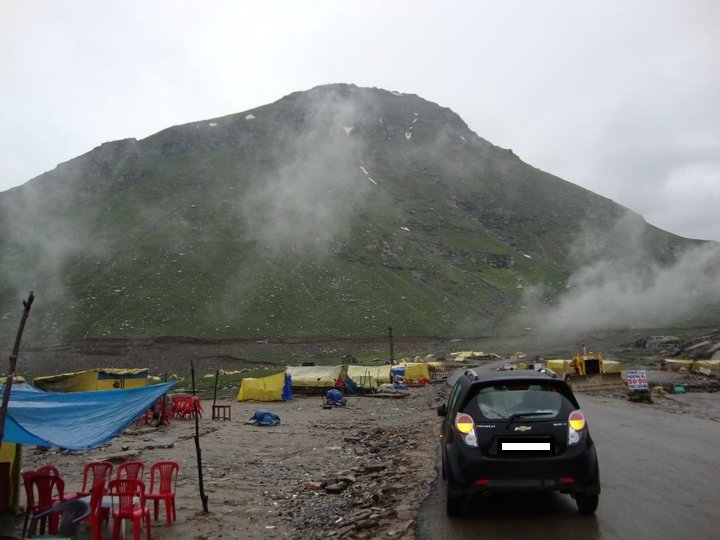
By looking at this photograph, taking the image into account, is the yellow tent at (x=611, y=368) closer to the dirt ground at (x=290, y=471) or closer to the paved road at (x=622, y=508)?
the dirt ground at (x=290, y=471)

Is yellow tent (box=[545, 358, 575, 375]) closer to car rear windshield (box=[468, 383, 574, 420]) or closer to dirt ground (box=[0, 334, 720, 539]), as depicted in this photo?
dirt ground (box=[0, 334, 720, 539])

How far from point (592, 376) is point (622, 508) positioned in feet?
101

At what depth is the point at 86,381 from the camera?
30.6m

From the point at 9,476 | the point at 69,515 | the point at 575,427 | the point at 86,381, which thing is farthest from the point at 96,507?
the point at 86,381

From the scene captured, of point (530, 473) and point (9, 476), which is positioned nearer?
point (530, 473)

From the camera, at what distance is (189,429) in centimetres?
2333

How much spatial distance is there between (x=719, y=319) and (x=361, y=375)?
106 meters

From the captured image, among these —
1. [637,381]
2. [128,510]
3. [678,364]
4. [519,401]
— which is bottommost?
[678,364]

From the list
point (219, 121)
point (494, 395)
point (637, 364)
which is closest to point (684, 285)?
point (637, 364)

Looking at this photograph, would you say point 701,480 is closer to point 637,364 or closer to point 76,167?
point 637,364

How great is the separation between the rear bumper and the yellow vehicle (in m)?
30.4

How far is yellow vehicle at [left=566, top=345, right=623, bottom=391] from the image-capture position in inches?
1380

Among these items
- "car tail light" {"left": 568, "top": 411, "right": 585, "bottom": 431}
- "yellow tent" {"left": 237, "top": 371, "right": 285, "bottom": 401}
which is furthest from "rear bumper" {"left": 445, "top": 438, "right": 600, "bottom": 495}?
"yellow tent" {"left": 237, "top": 371, "right": 285, "bottom": 401}

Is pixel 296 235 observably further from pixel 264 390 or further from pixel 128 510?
pixel 128 510
